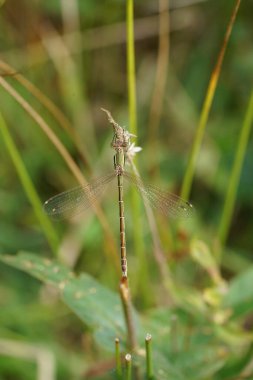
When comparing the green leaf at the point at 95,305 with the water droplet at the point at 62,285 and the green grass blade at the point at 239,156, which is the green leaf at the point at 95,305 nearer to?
the water droplet at the point at 62,285

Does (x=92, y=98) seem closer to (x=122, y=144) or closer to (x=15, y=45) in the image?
(x=15, y=45)

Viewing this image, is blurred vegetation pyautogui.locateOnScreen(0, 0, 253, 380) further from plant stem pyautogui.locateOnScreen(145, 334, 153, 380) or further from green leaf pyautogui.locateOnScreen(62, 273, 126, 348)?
plant stem pyautogui.locateOnScreen(145, 334, 153, 380)

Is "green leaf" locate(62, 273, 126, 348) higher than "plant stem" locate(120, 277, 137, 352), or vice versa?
"green leaf" locate(62, 273, 126, 348)

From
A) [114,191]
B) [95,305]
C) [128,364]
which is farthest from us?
[114,191]

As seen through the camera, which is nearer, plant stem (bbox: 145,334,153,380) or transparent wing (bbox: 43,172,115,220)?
plant stem (bbox: 145,334,153,380)

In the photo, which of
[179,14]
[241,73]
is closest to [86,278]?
[241,73]

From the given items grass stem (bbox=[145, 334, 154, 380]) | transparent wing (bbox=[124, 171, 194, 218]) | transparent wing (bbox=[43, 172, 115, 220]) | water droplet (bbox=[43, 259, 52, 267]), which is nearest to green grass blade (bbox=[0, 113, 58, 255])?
transparent wing (bbox=[43, 172, 115, 220])

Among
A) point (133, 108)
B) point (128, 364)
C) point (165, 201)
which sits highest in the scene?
point (133, 108)

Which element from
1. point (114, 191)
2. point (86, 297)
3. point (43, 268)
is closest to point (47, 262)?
point (43, 268)

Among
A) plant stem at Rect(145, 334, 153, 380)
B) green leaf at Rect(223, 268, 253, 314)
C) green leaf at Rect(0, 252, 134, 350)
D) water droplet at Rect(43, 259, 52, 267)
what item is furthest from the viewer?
green leaf at Rect(223, 268, 253, 314)

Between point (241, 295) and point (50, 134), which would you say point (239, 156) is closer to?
point (241, 295)
